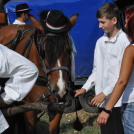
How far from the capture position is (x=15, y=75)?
228 centimetres

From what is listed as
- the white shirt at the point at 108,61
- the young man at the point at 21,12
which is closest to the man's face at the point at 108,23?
the white shirt at the point at 108,61

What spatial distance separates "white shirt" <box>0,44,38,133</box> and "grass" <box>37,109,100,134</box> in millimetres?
2948

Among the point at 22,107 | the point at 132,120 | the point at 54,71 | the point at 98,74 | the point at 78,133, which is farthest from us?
the point at 78,133

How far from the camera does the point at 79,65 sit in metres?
6.05

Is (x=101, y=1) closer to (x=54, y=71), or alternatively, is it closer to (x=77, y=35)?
(x=77, y=35)

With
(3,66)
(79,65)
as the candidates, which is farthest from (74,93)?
(79,65)

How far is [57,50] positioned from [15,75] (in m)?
0.86

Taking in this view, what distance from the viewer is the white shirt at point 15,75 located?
2.21 metres

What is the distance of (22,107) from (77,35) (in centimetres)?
375

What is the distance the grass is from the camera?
5059 millimetres

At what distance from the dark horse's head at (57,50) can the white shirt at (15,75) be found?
61 centimetres

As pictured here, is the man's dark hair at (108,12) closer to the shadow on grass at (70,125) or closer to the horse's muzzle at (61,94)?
the horse's muzzle at (61,94)

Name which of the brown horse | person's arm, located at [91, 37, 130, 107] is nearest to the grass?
the brown horse

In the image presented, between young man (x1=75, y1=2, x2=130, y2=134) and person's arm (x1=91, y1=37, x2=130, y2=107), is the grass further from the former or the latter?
person's arm (x1=91, y1=37, x2=130, y2=107)
